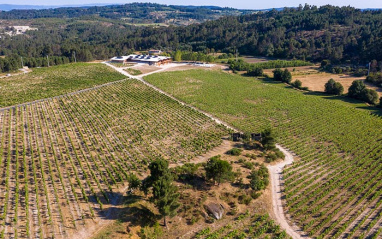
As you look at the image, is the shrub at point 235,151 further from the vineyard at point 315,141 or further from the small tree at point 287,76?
the small tree at point 287,76

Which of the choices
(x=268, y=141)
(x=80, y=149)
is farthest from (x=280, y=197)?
(x=80, y=149)

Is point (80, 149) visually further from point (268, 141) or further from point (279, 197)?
point (279, 197)

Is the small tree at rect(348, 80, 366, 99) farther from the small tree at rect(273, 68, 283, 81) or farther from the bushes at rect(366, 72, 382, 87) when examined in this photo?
the small tree at rect(273, 68, 283, 81)

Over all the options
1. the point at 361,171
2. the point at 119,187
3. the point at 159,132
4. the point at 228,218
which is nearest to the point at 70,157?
the point at 119,187

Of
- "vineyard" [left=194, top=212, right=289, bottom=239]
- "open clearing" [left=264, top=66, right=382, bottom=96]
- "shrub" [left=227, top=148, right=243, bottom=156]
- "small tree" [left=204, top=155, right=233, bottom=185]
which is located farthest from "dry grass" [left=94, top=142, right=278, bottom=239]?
"open clearing" [left=264, top=66, right=382, bottom=96]

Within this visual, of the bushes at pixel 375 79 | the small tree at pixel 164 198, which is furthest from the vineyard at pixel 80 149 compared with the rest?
the bushes at pixel 375 79

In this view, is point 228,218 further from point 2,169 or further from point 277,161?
point 2,169

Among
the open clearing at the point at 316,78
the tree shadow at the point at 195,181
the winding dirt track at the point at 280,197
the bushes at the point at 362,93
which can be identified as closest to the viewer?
the winding dirt track at the point at 280,197
